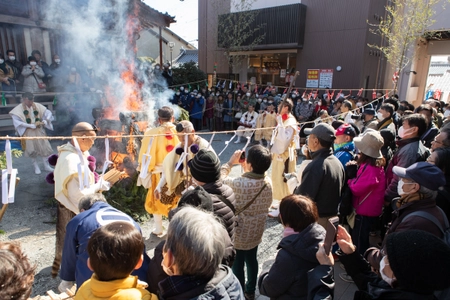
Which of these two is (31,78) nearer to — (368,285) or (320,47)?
(368,285)

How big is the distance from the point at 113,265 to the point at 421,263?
57.1 inches

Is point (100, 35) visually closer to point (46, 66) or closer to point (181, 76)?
point (46, 66)

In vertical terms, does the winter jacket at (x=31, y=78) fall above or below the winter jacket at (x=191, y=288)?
above

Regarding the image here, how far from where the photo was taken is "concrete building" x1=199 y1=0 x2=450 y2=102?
Result: 1512 centimetres

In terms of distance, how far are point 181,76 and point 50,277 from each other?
502 inches

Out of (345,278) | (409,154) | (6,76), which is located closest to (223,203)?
(345,278)

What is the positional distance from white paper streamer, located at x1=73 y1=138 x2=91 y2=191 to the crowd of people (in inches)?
0.4

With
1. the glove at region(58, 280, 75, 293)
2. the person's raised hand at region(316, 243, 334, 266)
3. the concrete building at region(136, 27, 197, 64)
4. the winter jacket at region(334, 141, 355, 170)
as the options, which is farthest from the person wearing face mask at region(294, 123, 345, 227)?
the concrete building at region(136, 27, 197, 64)

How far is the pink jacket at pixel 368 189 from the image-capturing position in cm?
323

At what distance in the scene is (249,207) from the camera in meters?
2.84

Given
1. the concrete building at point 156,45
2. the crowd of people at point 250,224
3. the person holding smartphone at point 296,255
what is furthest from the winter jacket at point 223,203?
the concrete building at point 156,45

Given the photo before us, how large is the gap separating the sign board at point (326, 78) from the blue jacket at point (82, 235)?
52.5 feet

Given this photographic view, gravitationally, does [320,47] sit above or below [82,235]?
above

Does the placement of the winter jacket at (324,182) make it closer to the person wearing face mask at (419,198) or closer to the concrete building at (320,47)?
the person wearing face mask at (419,198)
